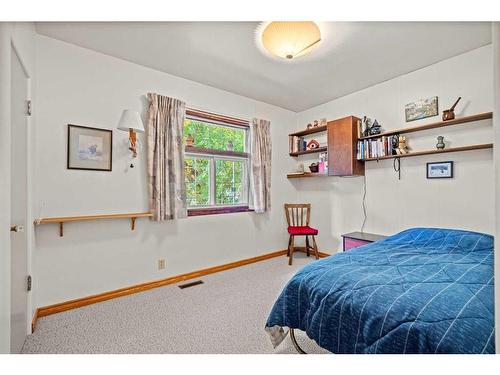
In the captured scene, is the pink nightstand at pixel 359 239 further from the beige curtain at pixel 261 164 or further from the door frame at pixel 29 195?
the door frame at pixel 29 195

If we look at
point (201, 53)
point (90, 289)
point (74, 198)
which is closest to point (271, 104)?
point (201, 53)

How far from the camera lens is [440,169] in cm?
279

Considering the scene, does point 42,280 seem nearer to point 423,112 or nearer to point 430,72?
point 423,112

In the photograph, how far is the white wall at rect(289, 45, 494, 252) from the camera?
2.52 metres

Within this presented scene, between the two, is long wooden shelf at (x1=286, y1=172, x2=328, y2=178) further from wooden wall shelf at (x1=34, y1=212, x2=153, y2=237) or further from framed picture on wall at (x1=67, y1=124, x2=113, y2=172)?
framed picture on wall at (x1=67, y1=124, x2=113, y2=172)

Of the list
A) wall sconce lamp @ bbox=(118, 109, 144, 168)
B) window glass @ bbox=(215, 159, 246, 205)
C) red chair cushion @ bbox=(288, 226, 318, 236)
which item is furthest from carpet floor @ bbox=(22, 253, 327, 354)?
wall sconce lamp @ bbox=(118, 109, 144, 168)

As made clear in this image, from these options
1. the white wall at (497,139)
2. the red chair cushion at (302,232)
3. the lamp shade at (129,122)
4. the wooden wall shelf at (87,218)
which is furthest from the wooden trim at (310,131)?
the white wall at (497,139)

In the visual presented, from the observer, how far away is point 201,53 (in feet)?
8.48

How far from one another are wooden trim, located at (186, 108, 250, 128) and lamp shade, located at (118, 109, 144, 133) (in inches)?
32.0

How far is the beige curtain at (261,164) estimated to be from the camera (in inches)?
149

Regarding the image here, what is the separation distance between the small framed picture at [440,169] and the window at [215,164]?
7.72 feet

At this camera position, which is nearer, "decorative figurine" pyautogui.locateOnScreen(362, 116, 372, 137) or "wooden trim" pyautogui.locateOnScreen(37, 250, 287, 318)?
"wooden trim" pyautogui.locateOnScreen(37, 250, 287, 318)
